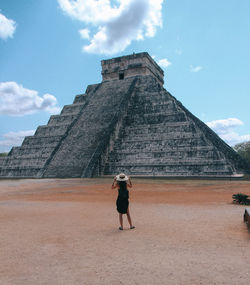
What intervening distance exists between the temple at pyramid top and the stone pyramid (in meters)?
0.09

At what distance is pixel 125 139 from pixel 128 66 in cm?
962

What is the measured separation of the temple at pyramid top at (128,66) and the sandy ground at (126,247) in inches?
816

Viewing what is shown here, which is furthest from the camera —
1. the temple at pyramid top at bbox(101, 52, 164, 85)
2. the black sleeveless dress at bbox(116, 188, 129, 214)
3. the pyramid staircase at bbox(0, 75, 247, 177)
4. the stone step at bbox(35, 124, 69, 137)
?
the temple at pyramid top at bbox(101, 52, 164, 85)

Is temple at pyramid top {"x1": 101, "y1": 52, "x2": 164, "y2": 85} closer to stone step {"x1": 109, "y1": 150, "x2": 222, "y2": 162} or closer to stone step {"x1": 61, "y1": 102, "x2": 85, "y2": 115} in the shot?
stone step {"x1": 61, "y1": 102, "x2": 85, "y2": 115}

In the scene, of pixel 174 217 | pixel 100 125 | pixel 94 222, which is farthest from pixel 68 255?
pixel 100 125

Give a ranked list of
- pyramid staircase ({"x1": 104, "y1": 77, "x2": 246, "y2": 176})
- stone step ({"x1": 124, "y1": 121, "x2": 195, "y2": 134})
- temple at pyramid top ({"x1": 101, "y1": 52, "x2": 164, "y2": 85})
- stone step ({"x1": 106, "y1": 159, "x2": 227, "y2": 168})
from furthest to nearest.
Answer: temple at pyramid top ({"x1": 101, "y1": 52, "x2": 164, "y2": 85}) → stone step ({"x1": 124, "y1": 121, "x2": 195, "y2": 134}) → pyramid staircase ({"x1": 104, "y1": 77, "x2": 246, "y2": 176}) → stone step ({"x1": 106, "y1": 159, "x2": 227, "y2": 168})

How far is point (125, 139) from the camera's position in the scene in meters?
20.3

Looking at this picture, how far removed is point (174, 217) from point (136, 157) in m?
12.3

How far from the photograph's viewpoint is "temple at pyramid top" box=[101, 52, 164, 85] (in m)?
26.3

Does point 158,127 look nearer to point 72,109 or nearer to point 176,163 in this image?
point 176,163

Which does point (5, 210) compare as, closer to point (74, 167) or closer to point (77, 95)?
point (74, 167)

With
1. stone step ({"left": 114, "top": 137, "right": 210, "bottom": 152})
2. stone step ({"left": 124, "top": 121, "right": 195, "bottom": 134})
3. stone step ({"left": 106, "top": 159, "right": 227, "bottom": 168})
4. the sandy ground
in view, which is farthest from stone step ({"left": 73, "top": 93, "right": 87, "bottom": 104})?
the sandy ground

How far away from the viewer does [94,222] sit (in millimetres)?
5992

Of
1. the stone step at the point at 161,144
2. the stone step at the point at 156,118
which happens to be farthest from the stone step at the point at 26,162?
the stone step at the point at 156,118
